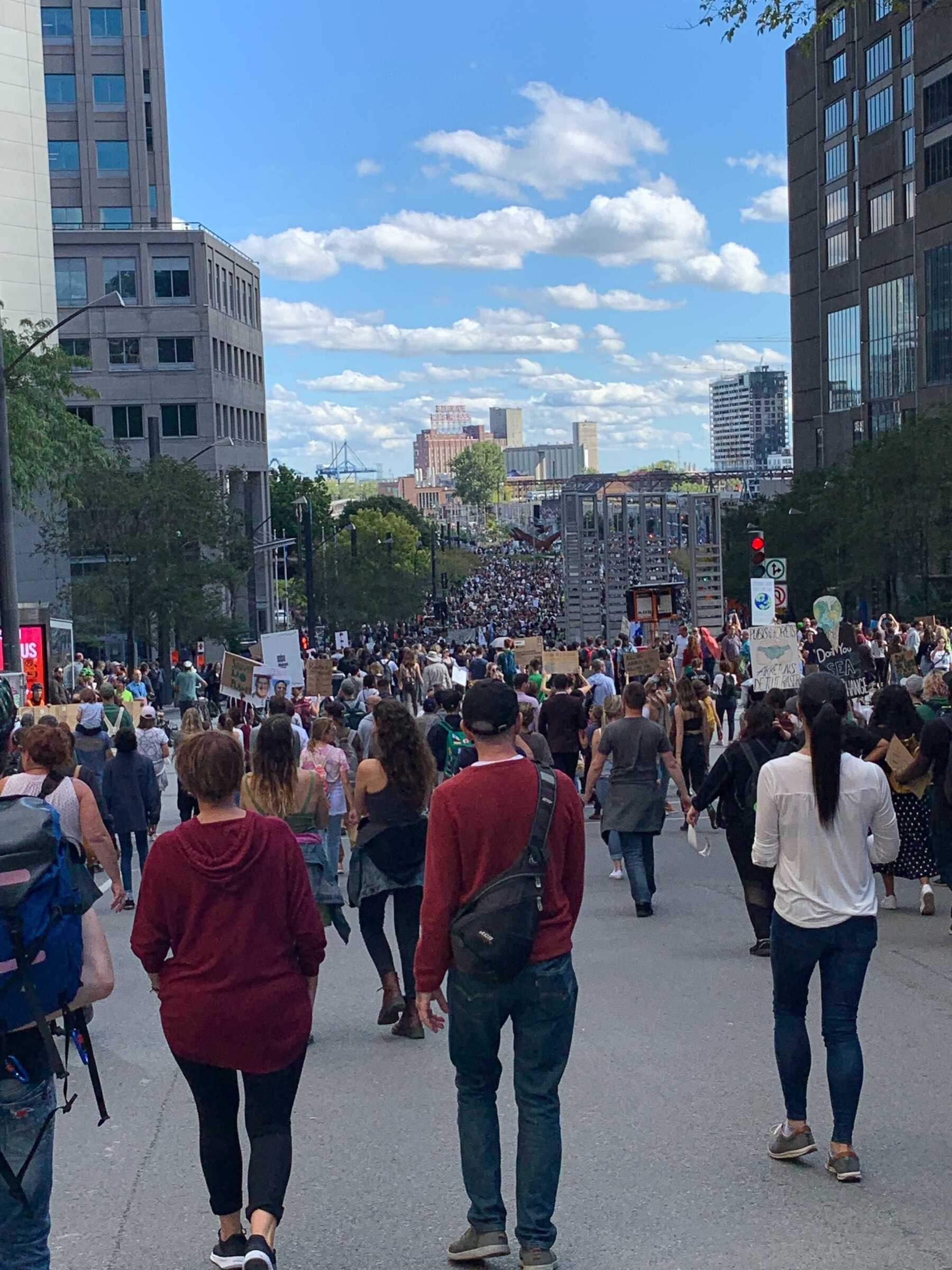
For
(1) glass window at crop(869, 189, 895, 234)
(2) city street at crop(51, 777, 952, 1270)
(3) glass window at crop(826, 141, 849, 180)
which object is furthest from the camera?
(3) glass window at crop(826, 141, 849, 180)

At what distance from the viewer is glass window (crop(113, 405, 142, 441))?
83.4 metres

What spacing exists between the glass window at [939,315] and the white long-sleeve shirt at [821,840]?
66.3m

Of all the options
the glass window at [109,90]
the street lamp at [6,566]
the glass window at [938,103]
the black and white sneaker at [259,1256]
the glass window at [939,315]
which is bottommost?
the black and white sneaker at [259,1256]

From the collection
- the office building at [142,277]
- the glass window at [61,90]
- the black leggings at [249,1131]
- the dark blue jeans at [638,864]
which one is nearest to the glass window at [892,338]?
the office building at [142,277]

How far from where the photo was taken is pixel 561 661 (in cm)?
2886

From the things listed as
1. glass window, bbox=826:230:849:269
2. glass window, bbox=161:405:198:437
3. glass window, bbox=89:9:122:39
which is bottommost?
glass window, bbox=161:405:198:437

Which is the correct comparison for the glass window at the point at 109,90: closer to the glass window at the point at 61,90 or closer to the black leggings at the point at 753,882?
the glass window at the point at 61,90

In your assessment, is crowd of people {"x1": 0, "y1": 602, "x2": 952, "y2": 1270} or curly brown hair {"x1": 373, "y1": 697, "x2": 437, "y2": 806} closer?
crowd of people {"x1": 0, "y1": 602, "x2": 952, "y2": 1270}

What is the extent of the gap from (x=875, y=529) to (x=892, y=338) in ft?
104

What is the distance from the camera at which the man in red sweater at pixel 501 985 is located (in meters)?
4.89

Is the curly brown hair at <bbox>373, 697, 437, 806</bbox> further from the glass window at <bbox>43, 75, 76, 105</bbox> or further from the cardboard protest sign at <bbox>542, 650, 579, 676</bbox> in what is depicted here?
the glass window at <bbox>43, 75, 76, 105</bbox>

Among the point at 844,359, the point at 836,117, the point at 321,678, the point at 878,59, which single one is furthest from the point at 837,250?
the point at 321,678

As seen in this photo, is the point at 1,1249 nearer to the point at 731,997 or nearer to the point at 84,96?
the point at 731,997

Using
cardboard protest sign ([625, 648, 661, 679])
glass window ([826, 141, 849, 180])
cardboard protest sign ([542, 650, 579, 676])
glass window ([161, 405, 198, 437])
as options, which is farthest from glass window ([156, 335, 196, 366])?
cardboard protest sign ([625, 648, 661, 679])
